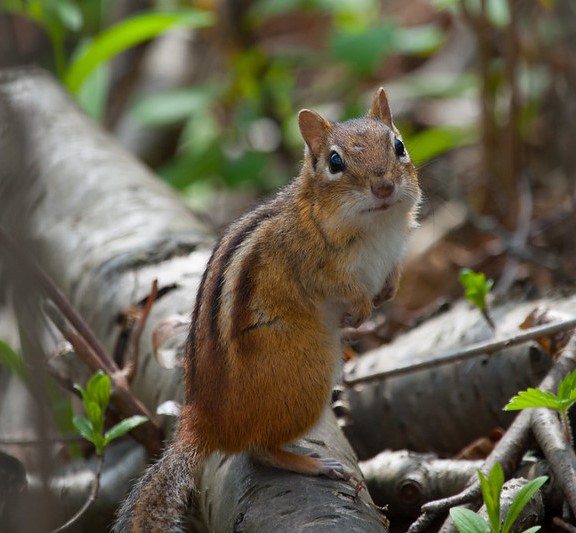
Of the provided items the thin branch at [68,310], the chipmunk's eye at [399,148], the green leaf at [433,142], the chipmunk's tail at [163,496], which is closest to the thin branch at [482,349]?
the chipmunk's eye at [399,148]

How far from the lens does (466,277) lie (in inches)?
113

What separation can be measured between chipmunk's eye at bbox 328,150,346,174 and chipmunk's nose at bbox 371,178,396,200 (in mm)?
140

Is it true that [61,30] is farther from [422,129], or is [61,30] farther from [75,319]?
[422,129]

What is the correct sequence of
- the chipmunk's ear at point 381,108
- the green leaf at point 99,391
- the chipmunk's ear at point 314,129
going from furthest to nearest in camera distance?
the chipmunk's ear at point 381,108 → the chipmunk's ear at point 314,129 → the green leaf at point 99,391

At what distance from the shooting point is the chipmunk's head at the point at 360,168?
8.53 feet

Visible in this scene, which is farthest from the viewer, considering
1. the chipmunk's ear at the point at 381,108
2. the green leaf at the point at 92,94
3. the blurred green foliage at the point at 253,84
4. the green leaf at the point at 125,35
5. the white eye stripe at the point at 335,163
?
the green leaf at the point at 92,94

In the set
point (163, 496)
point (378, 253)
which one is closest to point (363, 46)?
point (378, 253)

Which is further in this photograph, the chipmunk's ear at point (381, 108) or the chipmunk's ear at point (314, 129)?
the chipmunk's ear at point (381, 108)

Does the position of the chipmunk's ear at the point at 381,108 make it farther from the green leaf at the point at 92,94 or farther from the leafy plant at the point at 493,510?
the green leaf at the point at 92,94

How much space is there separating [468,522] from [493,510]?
0.31 ft

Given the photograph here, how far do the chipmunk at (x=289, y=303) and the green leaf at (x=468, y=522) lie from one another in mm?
403

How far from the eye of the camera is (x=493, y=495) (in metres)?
2.04

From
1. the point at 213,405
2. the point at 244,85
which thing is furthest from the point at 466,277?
the point at 244,85

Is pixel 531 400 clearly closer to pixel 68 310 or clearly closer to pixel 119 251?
pixel 68 310
